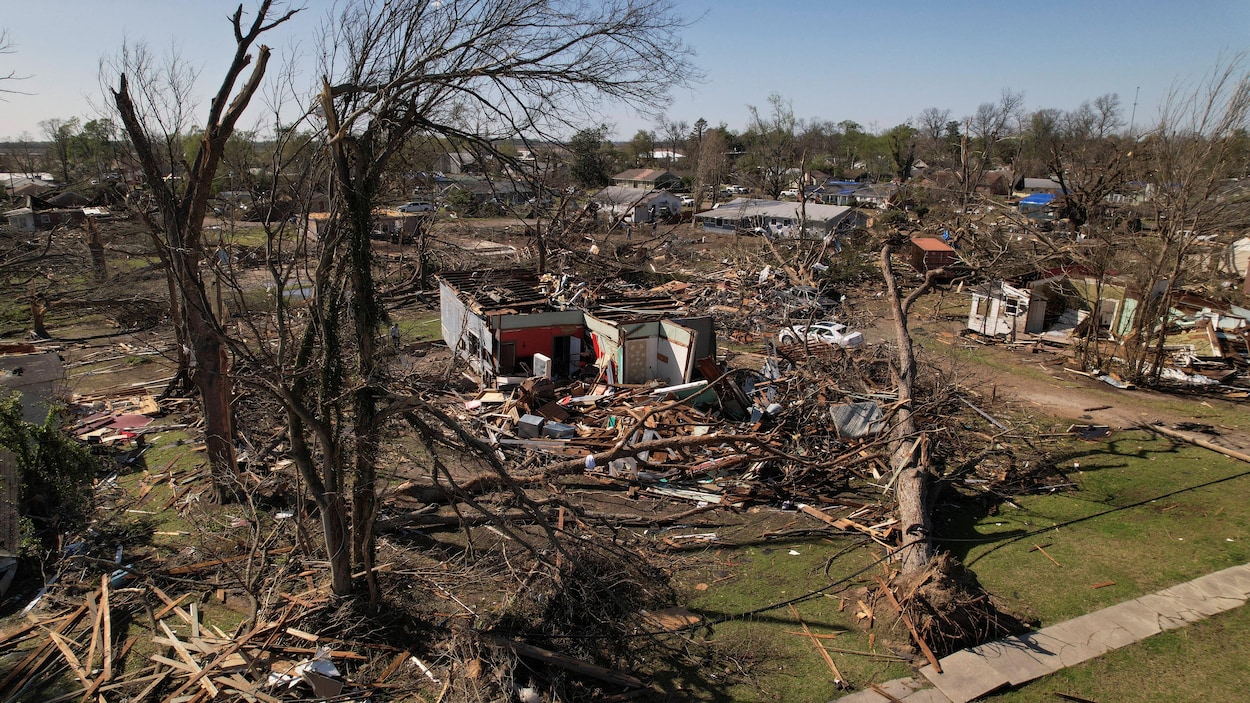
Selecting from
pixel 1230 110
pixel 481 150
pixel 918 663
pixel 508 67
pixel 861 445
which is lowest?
pixel 918 663

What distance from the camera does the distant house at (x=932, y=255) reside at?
31.2 meters

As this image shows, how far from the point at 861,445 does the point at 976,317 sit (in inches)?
528

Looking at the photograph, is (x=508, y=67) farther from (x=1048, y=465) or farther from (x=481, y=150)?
(x=1048, y=465)

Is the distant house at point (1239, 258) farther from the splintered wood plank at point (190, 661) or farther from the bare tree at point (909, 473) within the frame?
the splintered wood plank at point (190, 661)

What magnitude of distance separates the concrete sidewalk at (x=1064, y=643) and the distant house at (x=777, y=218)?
2890 cm

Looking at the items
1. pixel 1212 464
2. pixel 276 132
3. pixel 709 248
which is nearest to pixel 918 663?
pixel 276 132

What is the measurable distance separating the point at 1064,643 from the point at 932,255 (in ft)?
87.4

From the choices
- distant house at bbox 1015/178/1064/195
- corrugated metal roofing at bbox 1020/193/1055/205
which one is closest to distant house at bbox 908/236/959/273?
corrugated metal roofing at bbox 1020/193/1055/205

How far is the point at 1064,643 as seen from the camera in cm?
751

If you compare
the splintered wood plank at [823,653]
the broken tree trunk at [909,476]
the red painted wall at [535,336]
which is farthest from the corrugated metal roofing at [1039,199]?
the splintered wood plank at [823,653]

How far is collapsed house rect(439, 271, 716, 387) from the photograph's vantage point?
14.8 metres

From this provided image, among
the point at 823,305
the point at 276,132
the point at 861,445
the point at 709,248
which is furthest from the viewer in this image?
the point at 709,248

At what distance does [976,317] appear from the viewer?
22.4m

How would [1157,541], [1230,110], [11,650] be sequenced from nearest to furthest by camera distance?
[11,650], [1157,541], [1230,110]
